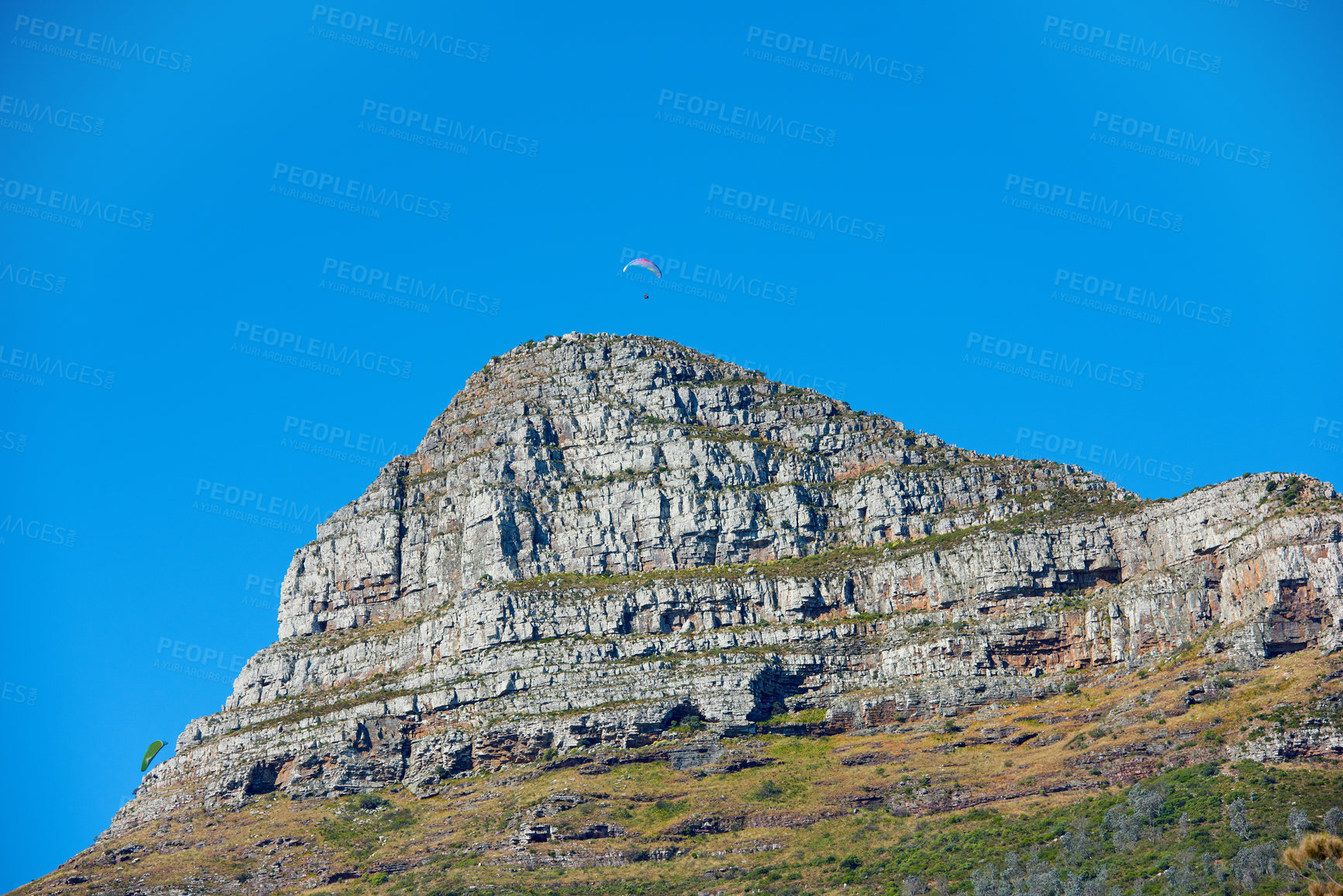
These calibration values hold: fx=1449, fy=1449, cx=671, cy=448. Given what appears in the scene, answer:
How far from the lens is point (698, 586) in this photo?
13412 centimetres

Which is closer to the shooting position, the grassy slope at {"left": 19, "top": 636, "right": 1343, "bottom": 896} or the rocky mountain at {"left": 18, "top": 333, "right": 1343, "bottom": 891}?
the grassy slope at {"left": 19, "top": 636, "right": 1343, "bottom": 896}

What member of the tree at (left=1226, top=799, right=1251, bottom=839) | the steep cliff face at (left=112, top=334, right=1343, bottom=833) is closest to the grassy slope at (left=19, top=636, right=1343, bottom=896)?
the tree at (left=1226, top=799, right=1251, bottom=839)

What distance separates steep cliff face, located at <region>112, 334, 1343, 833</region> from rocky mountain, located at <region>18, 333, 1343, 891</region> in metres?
0.25

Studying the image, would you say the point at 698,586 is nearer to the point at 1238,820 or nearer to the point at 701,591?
the point at 701,591

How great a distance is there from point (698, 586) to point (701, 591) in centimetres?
71

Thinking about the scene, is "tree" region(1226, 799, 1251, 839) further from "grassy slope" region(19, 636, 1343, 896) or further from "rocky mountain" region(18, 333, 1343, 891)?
"rocky mountain" region(18, 333, 1343, 891)

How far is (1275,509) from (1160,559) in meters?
10.9

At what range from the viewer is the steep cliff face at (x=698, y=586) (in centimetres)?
12062

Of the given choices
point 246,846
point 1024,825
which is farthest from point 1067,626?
point 246,846

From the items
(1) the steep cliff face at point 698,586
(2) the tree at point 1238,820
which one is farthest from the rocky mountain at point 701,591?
(2) the tree at point 1238,820

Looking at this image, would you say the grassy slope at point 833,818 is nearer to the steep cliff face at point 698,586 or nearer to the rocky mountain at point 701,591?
the rocky mountain at point 701,591

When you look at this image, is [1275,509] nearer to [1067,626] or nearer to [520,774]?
[1067,626]

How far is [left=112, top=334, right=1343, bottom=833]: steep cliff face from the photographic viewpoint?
121m

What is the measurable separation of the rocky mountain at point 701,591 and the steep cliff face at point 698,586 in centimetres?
25
